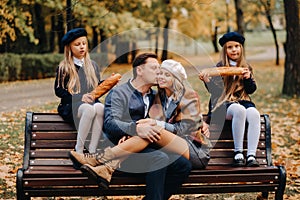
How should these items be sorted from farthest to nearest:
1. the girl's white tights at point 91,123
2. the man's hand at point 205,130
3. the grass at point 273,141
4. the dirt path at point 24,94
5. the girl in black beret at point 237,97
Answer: the dirt path at point 24,94, the grass at point 273,141, the girl in black beret at point 237,97, the man's hand at point 205,130, the girl's white tights at point 91,123

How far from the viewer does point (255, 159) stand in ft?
17.5

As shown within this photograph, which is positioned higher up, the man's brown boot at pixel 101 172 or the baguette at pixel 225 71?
the baguette at pixel 225 71

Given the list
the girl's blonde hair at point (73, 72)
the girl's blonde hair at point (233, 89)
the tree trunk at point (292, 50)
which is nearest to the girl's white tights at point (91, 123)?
the girl's blonde hair at point (73, 72)

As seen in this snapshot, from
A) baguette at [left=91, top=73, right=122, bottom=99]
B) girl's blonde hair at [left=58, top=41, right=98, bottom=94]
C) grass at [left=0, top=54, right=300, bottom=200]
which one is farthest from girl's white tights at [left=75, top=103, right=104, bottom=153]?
grass at [left=0, top=54, right=300, bottom=200]

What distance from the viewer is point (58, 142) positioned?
527 centimetres

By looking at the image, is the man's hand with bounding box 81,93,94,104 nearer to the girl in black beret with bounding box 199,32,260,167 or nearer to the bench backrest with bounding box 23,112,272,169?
the bench backrest with bounding box 23,112,272,169

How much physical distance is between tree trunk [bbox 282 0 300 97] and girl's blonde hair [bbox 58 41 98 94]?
953 cm

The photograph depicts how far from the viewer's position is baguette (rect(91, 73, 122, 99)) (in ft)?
16.8

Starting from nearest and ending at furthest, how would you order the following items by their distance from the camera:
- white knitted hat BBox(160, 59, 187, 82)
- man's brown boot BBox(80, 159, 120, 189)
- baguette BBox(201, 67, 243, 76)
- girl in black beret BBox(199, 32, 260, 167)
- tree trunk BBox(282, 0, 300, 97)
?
man's brown boot BBox(80, 159, 120, 189) → white knitted hat BBox(160, 59, 187, 82) → girl in black beret BBox(199, 32, 260, 167) → baguette BBox(201, 67, 243, 76) → tree trunk BBox(282, 0, 300, 97)

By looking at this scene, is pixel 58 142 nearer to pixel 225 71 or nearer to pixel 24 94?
pixel 225 71

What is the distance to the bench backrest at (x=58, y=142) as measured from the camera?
5141 mm

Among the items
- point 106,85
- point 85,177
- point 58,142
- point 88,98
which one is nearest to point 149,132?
point 85,177

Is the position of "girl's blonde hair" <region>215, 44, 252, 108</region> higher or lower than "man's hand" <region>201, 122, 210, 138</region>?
higher

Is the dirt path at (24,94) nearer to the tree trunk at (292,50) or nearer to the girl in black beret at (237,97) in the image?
the tree trunk at (292,50)
